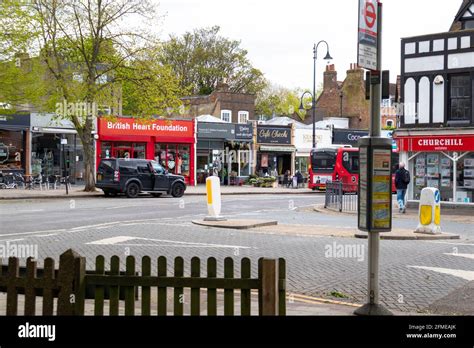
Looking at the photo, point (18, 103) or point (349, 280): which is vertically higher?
point (18, 103)

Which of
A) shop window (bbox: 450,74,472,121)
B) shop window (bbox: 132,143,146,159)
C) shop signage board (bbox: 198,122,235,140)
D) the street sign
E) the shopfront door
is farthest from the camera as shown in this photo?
shop signage board (bbox: 198,122,235,140)

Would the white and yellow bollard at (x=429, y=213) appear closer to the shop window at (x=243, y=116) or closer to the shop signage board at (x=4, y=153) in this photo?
the shop signage board at (x=4, y=153)

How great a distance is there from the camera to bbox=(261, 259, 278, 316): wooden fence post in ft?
17.4

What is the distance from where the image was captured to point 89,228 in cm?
1745

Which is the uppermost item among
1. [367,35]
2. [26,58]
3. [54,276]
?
[26,58]

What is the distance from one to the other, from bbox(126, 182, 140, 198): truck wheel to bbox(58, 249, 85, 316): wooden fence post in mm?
28105

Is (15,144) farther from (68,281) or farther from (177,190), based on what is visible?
(68,281)

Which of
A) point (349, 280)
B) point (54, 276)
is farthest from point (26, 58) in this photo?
point (54, 276)

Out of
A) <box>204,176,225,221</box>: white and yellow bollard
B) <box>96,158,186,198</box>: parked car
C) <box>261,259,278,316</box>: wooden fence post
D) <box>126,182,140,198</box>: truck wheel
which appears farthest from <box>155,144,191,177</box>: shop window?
<box>261,259,278,316</box>: wooden fence post

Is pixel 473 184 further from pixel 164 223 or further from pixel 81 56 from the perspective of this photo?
pixel 81 56

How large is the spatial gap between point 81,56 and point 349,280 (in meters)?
28.8

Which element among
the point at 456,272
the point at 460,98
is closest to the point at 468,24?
the point at 460,98

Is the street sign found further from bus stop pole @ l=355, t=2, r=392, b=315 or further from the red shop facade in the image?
the red shop facade
